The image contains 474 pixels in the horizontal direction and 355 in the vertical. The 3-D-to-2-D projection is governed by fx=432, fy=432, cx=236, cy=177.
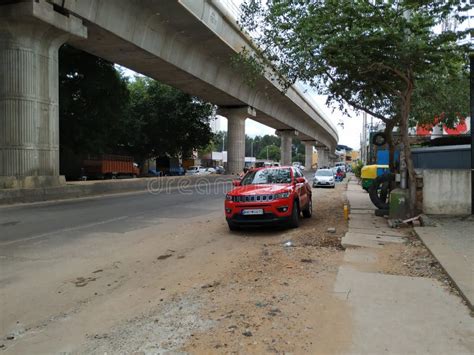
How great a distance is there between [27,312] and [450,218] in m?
9.61

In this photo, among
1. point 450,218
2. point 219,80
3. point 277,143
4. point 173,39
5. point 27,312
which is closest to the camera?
point 27,312

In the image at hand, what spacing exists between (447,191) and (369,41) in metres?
4.37

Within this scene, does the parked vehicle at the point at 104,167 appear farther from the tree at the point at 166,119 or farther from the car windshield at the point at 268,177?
the car windshield at the point at 268,177

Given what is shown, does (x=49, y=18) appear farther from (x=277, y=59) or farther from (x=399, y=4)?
(x=399, y=4)

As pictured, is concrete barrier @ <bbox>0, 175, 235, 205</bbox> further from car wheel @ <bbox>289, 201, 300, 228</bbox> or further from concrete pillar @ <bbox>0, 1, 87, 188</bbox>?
car wheel @ <bbox>289, 201, 300, 228</bbox>

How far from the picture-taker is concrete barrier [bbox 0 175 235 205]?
1475 cm

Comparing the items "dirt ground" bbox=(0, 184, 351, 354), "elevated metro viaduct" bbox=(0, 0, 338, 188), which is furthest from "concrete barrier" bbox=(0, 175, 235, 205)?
"dirt ground" bbox=(0, 184, 351, 354)

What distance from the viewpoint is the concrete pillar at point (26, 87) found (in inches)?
587

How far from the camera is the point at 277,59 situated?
13.2 metres

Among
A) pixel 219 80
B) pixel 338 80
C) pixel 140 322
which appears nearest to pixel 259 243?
pixel 140 322

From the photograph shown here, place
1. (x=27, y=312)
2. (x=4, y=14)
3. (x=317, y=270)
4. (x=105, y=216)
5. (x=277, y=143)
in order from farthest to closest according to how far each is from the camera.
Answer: (x=277, y=143), (x=4, y=14), (x=105, y=216), (x=317, y=270), (x=27, y=312)

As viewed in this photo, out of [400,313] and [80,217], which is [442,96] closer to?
[80,217]

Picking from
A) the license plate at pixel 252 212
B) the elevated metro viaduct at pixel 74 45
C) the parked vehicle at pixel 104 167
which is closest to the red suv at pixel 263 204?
the license plate at pixel 252 212

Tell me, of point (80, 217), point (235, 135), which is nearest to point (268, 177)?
point (80, 217)
